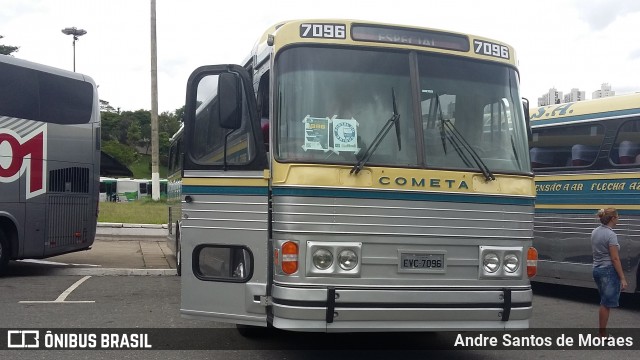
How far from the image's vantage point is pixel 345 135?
257 inches

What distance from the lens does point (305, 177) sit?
20.8 ft

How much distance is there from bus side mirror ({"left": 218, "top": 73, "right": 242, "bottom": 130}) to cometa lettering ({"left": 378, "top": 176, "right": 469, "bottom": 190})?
4.64 feet

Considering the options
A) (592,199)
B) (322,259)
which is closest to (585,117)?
(592,199)

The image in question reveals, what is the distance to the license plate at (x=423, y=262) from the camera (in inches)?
256

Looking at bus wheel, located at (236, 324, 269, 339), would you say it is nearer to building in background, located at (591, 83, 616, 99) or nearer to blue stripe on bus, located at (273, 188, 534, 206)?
blue stripe on bus, located at (273, 188, 534, 206)

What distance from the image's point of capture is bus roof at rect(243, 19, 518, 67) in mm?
6711

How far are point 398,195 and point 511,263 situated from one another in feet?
4.32

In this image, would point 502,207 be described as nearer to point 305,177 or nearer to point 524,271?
point 524,271

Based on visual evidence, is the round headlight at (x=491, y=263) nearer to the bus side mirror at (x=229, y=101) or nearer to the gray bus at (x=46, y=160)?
the bus side mirror at (x=229, y=101)

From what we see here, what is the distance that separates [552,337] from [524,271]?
8.75ft

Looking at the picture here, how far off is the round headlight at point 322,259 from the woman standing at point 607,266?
4.20m

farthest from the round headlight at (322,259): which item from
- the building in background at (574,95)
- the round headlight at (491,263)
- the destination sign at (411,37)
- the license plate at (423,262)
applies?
the building in background at (574,95)

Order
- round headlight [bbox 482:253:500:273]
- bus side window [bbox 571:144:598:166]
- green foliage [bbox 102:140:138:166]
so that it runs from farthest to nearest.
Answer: green foliage [bbox 102:140:138:166] → bus side window [bbox 571:144:598:166] → round headlight [bbox 482:253:500:273]

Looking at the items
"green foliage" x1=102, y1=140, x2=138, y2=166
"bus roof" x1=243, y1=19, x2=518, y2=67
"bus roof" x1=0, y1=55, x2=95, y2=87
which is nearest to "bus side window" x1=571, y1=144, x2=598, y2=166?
"bus roof" x1=243, y1=19, x2=518, y2=67
